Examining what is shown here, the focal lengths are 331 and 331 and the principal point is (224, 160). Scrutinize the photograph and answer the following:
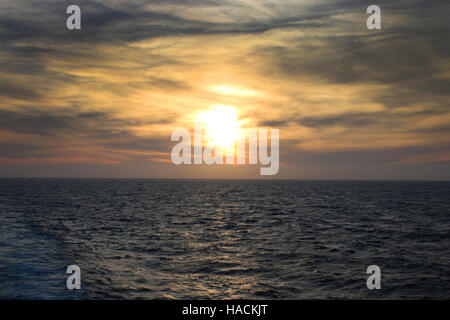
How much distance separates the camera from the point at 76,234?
3209cm

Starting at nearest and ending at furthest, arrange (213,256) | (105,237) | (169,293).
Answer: (169,293) → (213,256) → (105,237)

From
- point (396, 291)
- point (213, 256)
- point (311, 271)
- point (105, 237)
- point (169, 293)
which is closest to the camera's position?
point (169, 293)

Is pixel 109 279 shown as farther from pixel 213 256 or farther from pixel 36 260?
pixel 213 256

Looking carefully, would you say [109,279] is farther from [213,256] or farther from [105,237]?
[105,237]

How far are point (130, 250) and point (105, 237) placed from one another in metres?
6.83

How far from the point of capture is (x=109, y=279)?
1798 cm

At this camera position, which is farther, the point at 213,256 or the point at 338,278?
the point at 213,256
